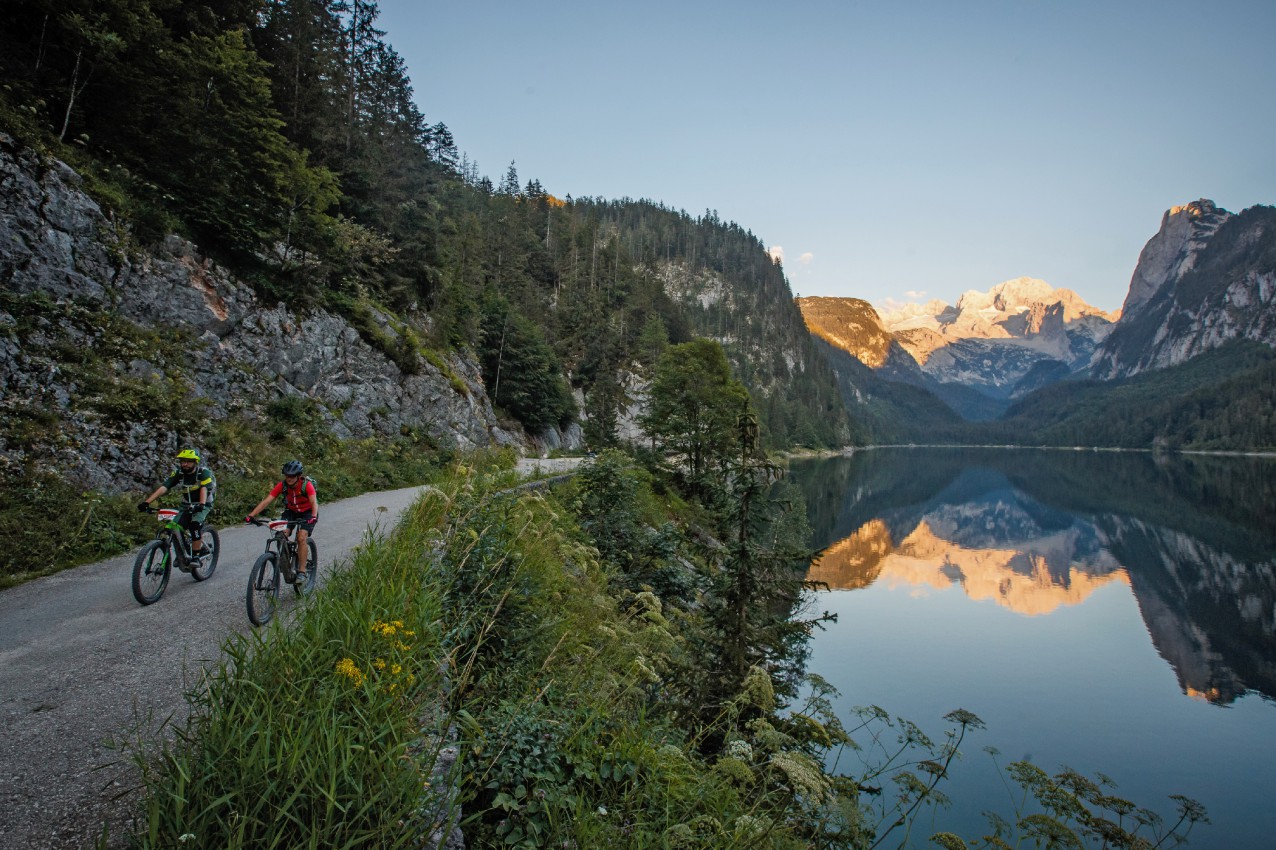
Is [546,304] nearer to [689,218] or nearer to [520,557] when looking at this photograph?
[520,557]

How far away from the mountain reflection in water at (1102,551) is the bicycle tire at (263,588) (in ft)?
22.9

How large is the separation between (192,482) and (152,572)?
4.54 ft

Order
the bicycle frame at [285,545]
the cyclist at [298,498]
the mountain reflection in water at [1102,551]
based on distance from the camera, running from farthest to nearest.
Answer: the mountain reflection in water at [1102,551], the cyclist at [298,498], the bicycle frame at [285,545]

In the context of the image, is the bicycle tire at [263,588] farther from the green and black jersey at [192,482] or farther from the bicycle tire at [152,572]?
the green and black jersey at [192,482]

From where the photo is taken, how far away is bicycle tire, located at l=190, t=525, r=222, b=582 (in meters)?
8.01

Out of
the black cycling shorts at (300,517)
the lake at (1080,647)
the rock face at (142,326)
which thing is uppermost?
the rock face at (142,326)

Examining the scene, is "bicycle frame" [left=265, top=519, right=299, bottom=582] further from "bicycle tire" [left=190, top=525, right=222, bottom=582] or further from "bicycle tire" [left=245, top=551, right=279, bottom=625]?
"bicycle tire" [left=190, top=525, right=222, bottom=582]

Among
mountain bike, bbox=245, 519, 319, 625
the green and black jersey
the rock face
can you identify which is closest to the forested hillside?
the rock face

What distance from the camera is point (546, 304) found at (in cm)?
6612

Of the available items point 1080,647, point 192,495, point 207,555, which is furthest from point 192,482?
point 1080,647

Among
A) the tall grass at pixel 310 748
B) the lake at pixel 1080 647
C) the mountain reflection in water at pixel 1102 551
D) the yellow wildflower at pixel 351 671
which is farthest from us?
the mountain reflection in water at pixel 1102 551

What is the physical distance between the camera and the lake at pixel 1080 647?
43.7ft

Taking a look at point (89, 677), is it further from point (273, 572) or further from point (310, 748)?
point (310, 748)

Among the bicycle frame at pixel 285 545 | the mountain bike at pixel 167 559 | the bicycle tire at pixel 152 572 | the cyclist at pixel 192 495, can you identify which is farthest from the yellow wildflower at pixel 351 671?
the cyclist at pixel 192 495
